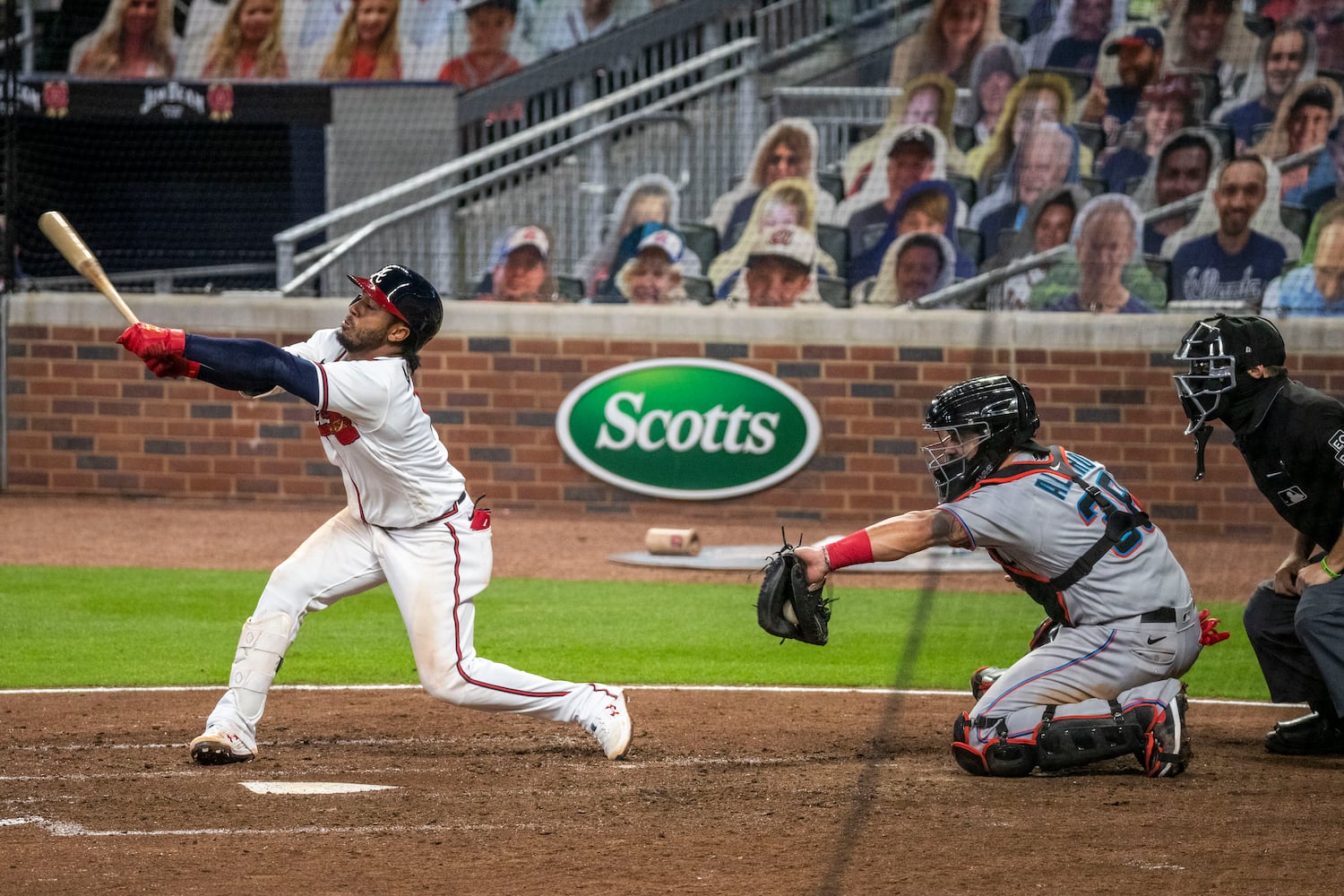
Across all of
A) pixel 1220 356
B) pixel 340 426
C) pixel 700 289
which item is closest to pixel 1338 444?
pixel 1220 356

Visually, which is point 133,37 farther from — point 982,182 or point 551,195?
point 982,182

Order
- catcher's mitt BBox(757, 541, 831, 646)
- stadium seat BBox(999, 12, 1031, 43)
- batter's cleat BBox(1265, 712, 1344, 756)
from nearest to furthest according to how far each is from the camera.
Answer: catcher's mitt BBox(757, 541, 831, 646) → batter's cleat BBox(1265, 712, 1344, 756) → stadium seat BBox(999, 12, 1031, 43)

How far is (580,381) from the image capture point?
13617mm

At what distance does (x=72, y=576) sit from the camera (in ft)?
33.9

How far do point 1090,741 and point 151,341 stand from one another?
3329 millimetres

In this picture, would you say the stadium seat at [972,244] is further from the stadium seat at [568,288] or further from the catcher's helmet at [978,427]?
the catcher's helmet at [978,427]

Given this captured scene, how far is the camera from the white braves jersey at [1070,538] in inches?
213

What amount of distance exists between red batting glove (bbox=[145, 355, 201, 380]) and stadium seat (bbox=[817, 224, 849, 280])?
30.3 feet

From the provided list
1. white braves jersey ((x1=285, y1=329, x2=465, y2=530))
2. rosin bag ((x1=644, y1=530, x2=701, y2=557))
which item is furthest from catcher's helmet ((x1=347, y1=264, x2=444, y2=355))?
rosin bag ((x1=644, y1=530, x2=701, y2=557))

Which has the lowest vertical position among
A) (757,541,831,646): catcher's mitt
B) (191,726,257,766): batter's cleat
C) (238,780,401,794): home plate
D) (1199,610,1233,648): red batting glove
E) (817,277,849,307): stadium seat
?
(238,780,401,794): home plate

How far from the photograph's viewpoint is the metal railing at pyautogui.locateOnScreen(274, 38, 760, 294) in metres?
14.3

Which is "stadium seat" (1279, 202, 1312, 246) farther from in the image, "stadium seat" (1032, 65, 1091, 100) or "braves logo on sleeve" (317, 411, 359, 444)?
"braves logo on sleeve" (317, 411, 359, 444)

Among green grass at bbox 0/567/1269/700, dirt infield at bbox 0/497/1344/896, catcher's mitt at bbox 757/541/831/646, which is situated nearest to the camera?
dirt infield at bbox 0/497/1344/896

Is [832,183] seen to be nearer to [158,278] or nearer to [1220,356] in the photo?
[158,278]
